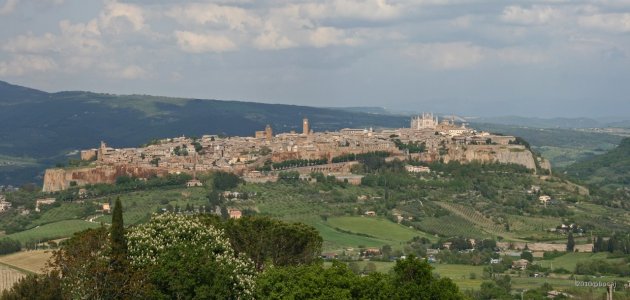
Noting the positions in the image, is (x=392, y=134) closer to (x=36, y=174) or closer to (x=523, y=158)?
(x=523, y=158)

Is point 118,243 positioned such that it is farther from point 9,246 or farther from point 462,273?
point 9,246

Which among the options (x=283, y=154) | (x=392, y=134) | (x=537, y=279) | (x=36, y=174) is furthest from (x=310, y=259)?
(x=36, y=174)

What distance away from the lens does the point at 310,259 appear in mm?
43031

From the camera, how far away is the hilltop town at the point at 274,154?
331 ft

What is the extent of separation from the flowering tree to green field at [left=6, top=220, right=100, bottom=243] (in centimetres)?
3516

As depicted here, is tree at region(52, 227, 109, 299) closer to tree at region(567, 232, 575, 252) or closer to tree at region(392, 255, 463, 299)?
tree at region(392, 255, 463, 299)

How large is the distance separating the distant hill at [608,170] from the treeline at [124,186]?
152 ft

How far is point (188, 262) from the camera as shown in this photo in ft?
119

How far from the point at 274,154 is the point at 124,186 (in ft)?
59.1

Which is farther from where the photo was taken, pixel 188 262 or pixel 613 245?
pixel 613 245

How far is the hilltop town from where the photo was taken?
101 metres

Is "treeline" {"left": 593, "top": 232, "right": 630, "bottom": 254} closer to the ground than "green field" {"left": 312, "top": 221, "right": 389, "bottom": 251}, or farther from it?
farther from it

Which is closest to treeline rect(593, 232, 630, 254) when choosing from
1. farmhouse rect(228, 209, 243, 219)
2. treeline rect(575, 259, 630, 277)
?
treeline rect(575, 259, 630, 277)

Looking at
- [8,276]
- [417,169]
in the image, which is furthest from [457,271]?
[417,169]
